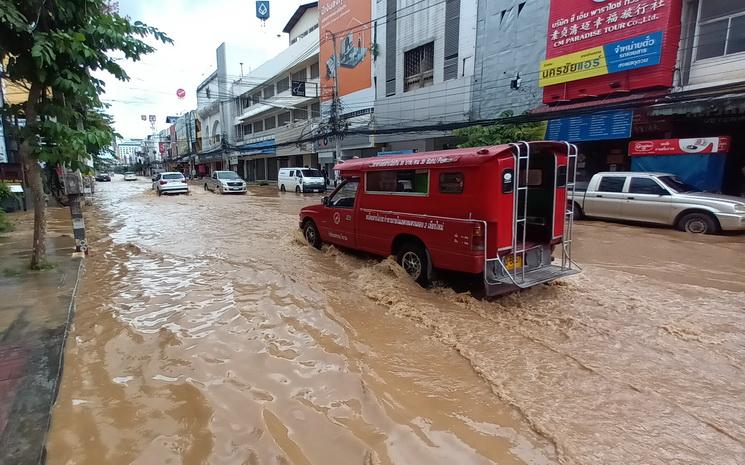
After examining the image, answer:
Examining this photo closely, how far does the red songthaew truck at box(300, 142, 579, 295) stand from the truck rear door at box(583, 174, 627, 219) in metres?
6.57

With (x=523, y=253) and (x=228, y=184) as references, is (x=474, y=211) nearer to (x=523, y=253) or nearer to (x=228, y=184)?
(x=523, y=253)

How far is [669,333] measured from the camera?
14.6 ft

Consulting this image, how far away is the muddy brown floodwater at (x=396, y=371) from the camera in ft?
8.87

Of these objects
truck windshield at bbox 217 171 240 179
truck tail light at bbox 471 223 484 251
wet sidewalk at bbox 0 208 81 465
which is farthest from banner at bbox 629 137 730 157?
truck windshield at bbox 217 171 240 179

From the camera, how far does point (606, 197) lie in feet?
38.3

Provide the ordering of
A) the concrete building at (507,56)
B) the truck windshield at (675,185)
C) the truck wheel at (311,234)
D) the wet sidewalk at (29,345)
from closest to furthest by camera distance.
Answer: the wet sidewalk at (29,345)
the truck wheel at (311,234)
the truck windshield at (675,185)
the concrete building at (507,56)

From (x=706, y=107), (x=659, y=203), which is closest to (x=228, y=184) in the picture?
(x=659, y=203)

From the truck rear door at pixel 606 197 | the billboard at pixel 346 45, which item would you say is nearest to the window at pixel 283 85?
the billboard at pixel 346 45

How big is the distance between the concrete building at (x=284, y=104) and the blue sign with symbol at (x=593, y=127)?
55.3 feet

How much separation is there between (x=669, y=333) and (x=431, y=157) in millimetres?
3375

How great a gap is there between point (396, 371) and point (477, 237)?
2018 millimetres

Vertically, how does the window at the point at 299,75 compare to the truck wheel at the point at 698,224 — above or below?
above

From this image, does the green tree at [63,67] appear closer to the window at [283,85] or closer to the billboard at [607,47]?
the billboard at [607,47]

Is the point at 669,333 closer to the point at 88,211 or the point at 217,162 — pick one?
the point at 88,211
